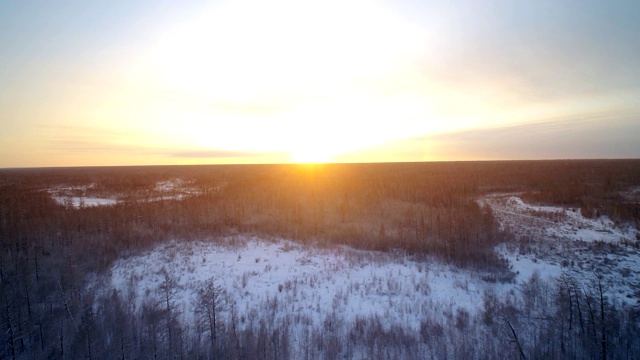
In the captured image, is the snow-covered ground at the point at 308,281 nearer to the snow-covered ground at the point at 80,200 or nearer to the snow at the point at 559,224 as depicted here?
the snow at the point at 559,224

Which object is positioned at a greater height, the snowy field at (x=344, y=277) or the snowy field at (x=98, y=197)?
the snowy field at (x=98, y=197)

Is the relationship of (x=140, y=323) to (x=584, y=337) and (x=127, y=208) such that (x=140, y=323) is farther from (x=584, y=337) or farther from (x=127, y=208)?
(x=127, y=208)

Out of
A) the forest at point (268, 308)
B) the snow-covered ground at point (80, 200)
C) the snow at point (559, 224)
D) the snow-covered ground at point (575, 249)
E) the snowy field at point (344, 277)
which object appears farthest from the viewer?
the snow-covered ground at point (80, 200)

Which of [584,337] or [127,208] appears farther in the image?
[127,208]

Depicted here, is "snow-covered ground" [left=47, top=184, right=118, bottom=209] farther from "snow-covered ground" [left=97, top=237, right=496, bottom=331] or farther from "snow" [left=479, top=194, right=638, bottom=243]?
"snow" [left=479, top=194, right=638, bottom=243]

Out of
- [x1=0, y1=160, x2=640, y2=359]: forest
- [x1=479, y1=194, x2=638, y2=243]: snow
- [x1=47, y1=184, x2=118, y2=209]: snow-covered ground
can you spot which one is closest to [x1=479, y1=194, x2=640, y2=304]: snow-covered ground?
[x1=479, y1=194, x2=638, y2=243]: snow

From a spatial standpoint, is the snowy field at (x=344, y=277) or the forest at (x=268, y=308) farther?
the snowy field at (x=344, y=277)

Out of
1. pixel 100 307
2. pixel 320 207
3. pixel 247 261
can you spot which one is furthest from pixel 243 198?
pixel 100 307

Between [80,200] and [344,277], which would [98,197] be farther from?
[344,277]

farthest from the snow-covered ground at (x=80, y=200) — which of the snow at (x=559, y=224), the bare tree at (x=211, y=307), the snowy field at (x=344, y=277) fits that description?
the snow at (x=559, y=224)

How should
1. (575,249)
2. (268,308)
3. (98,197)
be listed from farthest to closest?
(98,197), (575,249), (268,308)

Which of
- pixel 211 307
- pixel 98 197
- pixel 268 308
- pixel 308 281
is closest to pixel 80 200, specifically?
pixel 98 197
